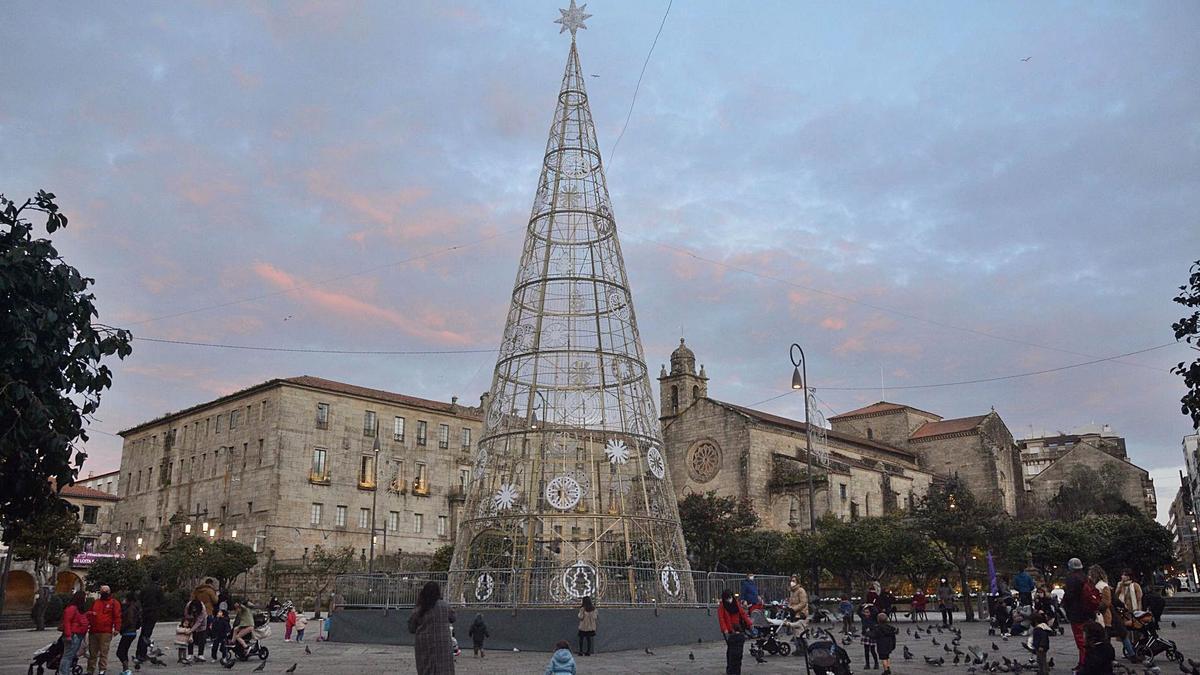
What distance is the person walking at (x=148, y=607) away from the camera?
653 inches

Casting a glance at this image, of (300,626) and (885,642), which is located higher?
(885,642)

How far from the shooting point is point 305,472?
55.9 m

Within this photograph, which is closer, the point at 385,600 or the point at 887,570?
the point at 385,600

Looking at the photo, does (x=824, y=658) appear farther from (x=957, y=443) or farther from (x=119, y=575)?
(x=957, y=443)

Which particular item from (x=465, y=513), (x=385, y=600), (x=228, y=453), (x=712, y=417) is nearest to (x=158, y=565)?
(x=228, y=453)

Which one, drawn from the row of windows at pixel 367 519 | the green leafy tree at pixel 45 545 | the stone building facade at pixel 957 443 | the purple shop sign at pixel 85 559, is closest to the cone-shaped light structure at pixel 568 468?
the green leafy tree at pixel 45 545

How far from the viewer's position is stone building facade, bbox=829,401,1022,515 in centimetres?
7956

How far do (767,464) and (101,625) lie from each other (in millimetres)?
55262

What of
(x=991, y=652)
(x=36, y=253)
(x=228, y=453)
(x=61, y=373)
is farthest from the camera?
(x=228, y=453)

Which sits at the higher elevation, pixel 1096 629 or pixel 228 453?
pixel 228 453

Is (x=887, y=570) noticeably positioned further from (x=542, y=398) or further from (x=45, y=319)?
(x=45, y=319)

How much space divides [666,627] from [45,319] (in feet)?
45.6

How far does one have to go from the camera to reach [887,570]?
134 feet

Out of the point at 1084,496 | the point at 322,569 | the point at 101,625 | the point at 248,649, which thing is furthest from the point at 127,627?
the point at 1084,496
